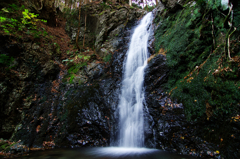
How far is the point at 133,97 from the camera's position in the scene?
6.76m

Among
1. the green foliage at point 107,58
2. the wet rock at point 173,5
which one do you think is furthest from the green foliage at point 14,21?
the wet rock at point 173,5

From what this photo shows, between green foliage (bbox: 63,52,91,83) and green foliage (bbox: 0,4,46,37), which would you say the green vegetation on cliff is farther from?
green foliage (bbox: 0,4,46,37)

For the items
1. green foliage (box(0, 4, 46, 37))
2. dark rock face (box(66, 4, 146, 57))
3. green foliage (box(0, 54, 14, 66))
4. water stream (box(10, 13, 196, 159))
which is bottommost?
water stream (box(10, 13, 196, 159))

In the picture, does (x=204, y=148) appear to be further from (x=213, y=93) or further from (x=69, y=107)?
(x=69, y=107)

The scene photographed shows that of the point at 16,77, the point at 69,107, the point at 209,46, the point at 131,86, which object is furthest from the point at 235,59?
the point at 16,77

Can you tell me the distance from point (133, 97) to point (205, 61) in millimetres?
3788

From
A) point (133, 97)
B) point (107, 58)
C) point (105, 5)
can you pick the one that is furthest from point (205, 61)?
point (105, 5)

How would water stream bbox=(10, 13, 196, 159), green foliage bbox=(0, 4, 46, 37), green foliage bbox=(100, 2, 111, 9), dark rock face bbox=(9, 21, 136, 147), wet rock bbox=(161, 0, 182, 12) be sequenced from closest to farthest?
1. water stream bbox=(10, 13, 196, 159)
2. dark rock face bbox=(9, 21, 136, 147)
3. green foliage bbox=(0, 4, 46, 37)
4. wet rock bbox=(161, 0, 182, 12)
5. green foliage bbox=(100, 2, 111, 9)

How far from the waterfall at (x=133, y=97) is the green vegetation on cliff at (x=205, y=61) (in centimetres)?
167

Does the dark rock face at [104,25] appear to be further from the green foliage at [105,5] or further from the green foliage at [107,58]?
the green foliage at [107,58]

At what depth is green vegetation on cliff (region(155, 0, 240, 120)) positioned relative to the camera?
11.6ft

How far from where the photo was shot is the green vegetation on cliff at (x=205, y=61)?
355cm

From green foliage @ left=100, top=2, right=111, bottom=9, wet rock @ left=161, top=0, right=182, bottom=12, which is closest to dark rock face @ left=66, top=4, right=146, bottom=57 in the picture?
green foliage @ left=100, top=2, right=111, bottom=9

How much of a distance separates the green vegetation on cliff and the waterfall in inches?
65.6
